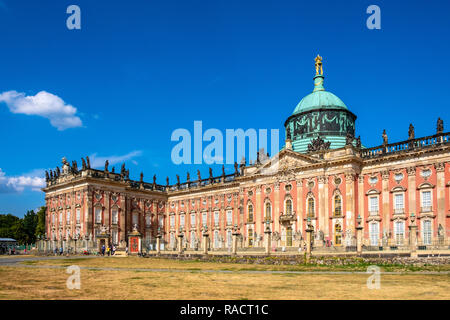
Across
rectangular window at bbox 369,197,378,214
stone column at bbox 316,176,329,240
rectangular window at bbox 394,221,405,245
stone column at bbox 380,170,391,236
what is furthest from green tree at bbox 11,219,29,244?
rectangular window at bbox 394,221,405,245

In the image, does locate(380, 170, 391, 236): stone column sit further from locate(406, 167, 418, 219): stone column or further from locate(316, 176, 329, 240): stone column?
locate(316, 176, 329, 240): stone column

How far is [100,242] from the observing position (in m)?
62.6

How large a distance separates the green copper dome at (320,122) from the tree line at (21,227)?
62.6 m

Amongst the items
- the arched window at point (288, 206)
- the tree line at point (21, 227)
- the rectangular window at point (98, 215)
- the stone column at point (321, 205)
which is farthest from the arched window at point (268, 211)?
the tree line at point (21, 227)

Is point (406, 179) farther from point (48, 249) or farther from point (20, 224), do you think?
point (20, 224)

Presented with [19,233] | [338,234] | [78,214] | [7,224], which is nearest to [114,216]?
[78,214]

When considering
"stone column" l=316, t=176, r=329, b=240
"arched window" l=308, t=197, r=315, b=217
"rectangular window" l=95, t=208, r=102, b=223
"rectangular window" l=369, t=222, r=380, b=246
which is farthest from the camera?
"rectangular window" l=95, t=208, r=102, b=223

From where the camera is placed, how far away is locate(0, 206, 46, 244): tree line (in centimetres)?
9894

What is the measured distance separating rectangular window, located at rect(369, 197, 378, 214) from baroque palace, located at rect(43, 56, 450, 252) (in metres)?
0.11

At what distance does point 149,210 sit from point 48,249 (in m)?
16.7

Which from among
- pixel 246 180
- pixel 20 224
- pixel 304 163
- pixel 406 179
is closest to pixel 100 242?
pixel 246 180

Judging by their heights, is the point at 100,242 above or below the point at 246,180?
below

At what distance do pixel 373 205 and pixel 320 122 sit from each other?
14367 mm
